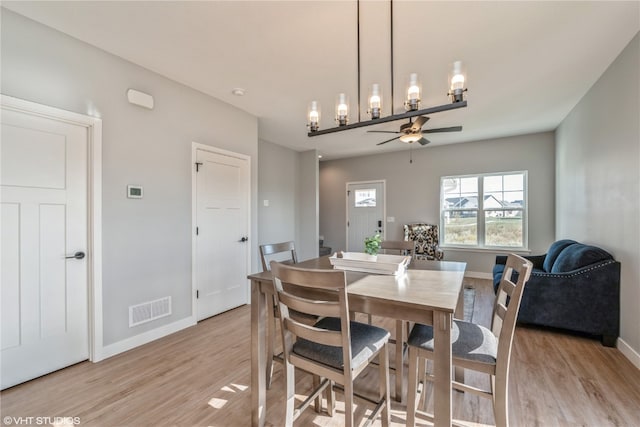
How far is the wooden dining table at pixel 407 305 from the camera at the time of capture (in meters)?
1.22

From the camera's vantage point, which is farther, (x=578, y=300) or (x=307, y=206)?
(x=307, y=206)

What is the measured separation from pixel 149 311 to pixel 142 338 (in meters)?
0.25

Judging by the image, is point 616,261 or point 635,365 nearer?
point 635,365

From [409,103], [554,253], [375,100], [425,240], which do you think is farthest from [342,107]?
[425,240]

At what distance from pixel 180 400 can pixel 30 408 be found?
93cm

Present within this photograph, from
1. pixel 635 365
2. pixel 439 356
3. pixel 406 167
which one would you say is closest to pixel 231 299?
pixel 439 356

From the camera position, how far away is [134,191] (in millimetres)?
2652

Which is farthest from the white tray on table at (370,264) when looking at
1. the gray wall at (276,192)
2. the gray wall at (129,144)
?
the gray wall at (276,192)

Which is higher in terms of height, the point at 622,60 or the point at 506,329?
the point at 622,60

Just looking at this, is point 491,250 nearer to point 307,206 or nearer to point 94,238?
point 307,206

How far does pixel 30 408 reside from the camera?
5.95 feet

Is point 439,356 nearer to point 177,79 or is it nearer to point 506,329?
point 506,329

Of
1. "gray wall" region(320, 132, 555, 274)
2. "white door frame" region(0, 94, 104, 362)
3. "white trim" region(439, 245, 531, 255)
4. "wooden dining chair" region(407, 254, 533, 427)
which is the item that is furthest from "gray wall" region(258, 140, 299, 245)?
"wooden dining chair" region(407, 254, 533, 427)

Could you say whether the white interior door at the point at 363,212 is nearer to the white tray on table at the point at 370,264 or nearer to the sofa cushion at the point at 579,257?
the sofa cushion at the point at 579,257
